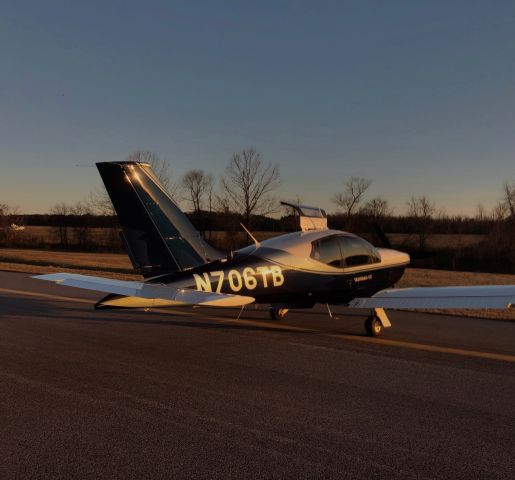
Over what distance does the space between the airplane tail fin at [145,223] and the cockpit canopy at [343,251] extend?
236cm

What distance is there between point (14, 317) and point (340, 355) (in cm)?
754

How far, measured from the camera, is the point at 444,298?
838cm

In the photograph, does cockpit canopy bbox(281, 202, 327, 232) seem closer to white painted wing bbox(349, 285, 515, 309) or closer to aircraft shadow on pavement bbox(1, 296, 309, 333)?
white painted wing bbox(349, 285, 515, 309)

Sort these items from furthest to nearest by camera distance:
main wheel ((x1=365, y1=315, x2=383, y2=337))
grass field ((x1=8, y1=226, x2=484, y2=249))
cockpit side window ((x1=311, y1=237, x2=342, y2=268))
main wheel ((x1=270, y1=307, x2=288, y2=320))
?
grass field ((x1=8, y1=226, x2=484, y2=249)), main wheel ((x1=270, y1=307, x2=288, y2=320)), cockpit side window ((x1=311, y1=237, x2=342, y2=268)), main wheel ((x1=365, y1=315, x2=383, y2=337))

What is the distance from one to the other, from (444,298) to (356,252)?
6.50 feet

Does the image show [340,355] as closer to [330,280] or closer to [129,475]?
[330,280]

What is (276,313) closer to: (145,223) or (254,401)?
(145,223)

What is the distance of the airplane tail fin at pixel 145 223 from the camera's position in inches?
324

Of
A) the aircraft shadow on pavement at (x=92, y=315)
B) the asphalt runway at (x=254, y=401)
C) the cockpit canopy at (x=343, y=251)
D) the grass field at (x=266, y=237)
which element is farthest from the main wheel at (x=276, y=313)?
the grass field at (x=266, y=237)

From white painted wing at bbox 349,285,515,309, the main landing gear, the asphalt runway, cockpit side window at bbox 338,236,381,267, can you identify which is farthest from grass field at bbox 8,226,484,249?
the asphalt runway

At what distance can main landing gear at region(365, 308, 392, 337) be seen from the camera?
29.1 ft

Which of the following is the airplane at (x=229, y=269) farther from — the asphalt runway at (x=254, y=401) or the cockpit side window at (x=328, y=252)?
the asphalt runway at (x=254, y=401)

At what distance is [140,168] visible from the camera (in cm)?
835

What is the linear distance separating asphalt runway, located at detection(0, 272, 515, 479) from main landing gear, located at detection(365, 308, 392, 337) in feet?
0.75
